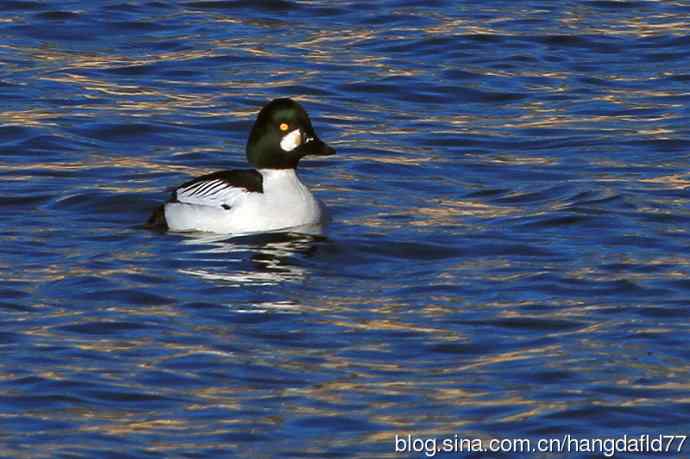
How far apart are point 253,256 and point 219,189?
31.4 inches

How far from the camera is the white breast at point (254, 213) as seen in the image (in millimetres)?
14734

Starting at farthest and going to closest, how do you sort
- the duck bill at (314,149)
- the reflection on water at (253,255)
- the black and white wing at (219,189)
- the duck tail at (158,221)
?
the duck bill at (314,149) → the duck tail at (158,221) → the black and white wing at (219,189) → the reflection on water at (253,255)

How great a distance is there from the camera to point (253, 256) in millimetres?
14156

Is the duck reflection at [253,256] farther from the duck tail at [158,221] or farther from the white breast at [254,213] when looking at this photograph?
the duck tail at [158,221]

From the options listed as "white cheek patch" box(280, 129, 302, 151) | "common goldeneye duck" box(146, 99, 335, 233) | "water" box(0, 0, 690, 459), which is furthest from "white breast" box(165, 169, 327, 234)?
"white cheek patch" box(280, 129, 302, 151)

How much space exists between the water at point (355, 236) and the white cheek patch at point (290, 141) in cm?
72

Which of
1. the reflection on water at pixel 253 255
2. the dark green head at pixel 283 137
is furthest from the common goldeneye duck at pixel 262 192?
the reflection on water at pixel 253 255

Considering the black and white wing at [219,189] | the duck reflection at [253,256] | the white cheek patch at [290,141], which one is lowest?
the duck reflection at [253,256]

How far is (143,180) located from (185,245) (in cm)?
217

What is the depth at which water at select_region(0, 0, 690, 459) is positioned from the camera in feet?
34.4

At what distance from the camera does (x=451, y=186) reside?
1633 cm

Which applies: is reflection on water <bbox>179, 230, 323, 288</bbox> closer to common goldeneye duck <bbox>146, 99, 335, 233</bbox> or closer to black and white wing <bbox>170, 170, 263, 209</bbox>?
common goldeneye duck <bbox>146, 99, 335, 233</bbox>

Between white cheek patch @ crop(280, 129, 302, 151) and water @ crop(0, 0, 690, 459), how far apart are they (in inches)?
28.3

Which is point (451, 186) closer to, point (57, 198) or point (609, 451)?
point (57, 198)
